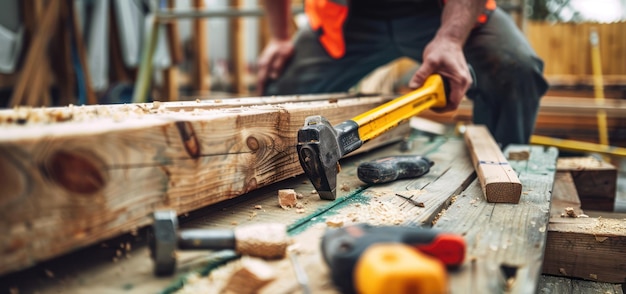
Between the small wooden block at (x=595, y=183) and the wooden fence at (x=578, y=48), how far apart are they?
6436 millimetres

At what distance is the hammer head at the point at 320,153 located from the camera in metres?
1.40

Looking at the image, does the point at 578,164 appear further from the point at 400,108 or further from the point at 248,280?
the point at 248,280

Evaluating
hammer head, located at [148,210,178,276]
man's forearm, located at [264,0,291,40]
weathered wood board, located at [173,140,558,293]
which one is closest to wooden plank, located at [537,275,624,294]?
weathered wood board, located at [173,140,558,293]

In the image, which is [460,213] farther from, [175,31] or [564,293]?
[175,31]

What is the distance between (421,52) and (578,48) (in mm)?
6393

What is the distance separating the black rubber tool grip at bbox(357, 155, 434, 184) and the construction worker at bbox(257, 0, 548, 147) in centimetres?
46

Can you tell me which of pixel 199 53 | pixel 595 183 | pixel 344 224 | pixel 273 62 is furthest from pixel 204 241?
pixel 199 53

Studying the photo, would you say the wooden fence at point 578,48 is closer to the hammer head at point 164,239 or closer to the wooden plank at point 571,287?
the wooden plank at point 571,287

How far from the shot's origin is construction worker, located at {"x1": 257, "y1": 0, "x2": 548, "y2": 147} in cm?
229

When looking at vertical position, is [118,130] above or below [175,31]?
above

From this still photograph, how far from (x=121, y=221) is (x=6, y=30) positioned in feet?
13.7

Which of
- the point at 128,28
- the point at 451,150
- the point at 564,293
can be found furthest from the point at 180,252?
the point at 128,28

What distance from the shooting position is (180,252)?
110cm

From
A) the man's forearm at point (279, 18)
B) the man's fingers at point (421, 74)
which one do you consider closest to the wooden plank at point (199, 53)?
the man's forearm at point (279, 18)
